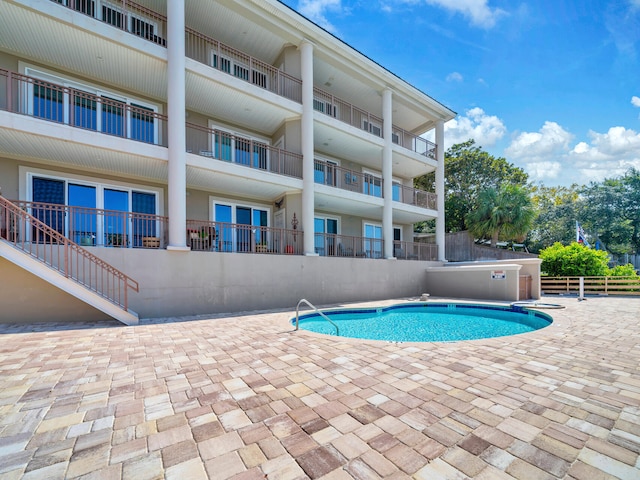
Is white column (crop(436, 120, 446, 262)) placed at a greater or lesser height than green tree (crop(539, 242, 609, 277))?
greater

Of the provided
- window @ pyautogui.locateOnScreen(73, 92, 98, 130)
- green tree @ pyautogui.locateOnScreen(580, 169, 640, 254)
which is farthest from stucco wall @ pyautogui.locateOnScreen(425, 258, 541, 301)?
green tree @ pyautogui.locateOnScreen(580, 169, 640, 254)

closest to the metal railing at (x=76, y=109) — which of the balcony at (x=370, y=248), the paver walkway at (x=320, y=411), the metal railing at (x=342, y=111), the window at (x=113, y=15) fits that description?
the window at (x=113, y=15)

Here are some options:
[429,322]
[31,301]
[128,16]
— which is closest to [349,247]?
[429,322]

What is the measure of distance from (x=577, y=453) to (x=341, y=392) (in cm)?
195

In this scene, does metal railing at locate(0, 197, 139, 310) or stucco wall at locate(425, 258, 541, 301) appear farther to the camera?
stucco wall at locate(425, 258, 541, 301)

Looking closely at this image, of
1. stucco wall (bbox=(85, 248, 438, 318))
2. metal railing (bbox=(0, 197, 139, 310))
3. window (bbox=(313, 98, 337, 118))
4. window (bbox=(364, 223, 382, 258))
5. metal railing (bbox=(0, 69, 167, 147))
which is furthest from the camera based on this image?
window (bbox=(364, 223, 382, 258))

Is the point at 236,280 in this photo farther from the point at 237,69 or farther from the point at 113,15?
the point at 113,15

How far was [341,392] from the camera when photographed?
10.3ft

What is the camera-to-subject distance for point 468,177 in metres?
23.9

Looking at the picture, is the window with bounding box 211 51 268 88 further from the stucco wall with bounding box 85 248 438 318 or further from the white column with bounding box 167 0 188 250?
the stucco wall with bounding box 85 248 438 318

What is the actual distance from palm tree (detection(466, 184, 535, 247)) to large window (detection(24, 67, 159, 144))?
1959cm

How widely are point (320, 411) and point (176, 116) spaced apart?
9.06m

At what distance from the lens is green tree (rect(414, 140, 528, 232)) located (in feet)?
77.1

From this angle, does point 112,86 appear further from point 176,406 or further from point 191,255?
point 176,406
